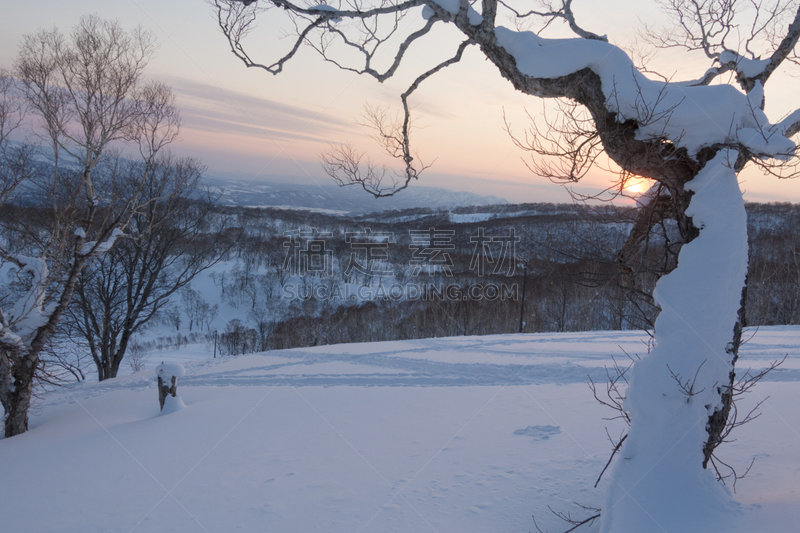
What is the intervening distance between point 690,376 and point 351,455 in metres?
3.64

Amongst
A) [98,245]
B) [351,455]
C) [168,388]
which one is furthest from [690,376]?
[98,245]

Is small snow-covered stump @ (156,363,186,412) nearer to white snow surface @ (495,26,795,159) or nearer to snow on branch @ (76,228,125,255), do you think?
snow on branch @ (76,228,125,255)

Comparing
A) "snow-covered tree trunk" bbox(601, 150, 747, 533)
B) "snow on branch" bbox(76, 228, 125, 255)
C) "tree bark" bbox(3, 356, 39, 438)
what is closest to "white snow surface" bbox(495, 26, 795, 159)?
"snow-covered tree trunk" bbox(601, 150, 747, 533)

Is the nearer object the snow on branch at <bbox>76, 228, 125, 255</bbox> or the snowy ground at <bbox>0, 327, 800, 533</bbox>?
the snowy ground at <bbox>0, 327, 800, 533</bbox>

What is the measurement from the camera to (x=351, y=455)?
494 cm

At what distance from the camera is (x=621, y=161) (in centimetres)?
310

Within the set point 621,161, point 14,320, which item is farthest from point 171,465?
point 621,161

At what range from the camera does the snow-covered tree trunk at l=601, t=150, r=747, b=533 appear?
8.88 ft

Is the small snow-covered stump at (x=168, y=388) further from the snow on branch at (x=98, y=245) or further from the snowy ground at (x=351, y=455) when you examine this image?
the snow on branch at (x=98, y=245)

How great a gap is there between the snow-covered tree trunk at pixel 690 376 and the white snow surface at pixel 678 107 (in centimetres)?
17

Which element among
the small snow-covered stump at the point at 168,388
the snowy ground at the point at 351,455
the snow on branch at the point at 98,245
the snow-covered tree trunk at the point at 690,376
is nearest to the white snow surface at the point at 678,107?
the snow-covered tree trunk at the point at 690,376

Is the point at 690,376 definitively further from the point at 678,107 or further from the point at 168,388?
the point at 168,388

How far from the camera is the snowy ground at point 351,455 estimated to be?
11.9 ft

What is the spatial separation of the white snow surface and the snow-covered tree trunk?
169 mm
